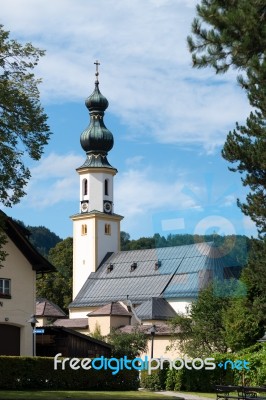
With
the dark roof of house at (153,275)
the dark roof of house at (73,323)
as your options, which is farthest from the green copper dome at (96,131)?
the dark roof of house at (73,323)

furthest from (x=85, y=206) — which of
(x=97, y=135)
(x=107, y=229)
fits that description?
(x=97, y=135)

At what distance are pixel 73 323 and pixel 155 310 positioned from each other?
852cm

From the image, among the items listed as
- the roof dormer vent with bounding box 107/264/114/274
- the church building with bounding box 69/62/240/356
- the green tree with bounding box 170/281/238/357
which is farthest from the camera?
the roof dormer vent with bounding box 107/264/114/274

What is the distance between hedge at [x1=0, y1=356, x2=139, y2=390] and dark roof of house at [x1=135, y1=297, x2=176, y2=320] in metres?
34.9

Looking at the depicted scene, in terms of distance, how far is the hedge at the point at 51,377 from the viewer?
31422 mm

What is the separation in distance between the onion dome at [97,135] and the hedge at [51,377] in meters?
56.4

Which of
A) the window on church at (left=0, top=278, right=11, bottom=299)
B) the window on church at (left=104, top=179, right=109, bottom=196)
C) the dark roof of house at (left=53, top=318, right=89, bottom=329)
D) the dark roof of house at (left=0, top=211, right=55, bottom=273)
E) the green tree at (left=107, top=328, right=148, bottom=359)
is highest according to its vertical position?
the window on church at (left=104, top=179, right=109, bottom=196)

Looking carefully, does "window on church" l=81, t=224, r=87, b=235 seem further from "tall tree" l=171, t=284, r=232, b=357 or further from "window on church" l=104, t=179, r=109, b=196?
"tall tree" l=171, t=284, r=232, b=357

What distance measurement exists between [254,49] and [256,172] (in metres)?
8.27

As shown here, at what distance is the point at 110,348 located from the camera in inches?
1567

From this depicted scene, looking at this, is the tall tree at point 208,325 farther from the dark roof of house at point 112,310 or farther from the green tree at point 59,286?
the green tree at point 59,286

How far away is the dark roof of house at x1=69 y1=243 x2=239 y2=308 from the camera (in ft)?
243

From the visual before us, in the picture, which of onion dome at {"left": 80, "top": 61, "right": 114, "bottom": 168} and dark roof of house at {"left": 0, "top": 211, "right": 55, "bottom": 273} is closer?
dark roof of house at {"left": 0, "top": 211, "right": 55, "bottom": 273}

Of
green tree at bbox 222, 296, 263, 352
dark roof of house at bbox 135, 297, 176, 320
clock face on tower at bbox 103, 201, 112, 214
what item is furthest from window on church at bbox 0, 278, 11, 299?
clock face on tower at bbox 103, 201, 112, 214
